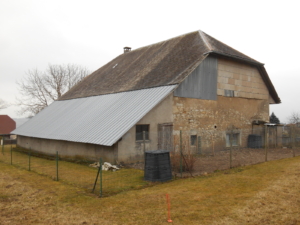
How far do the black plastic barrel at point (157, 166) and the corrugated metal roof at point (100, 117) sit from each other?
123 inches

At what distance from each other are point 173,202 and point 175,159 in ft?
14.0

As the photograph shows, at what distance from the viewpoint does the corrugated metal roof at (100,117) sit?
14.4 metres

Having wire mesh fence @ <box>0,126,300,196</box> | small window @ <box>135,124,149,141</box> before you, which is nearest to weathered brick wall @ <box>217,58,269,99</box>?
wire mesh fence @ <box>0,126,300,196</box>

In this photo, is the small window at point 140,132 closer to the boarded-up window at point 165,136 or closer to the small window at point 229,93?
the boarded-up window at point 165,136

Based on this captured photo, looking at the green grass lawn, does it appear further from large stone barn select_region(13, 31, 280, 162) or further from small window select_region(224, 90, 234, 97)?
small window select_region(224, 90, 234, 97)

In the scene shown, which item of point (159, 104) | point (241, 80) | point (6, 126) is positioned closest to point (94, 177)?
point (159, 104)

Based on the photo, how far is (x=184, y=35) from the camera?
23672 millimetres

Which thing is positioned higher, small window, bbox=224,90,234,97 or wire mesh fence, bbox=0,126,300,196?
small window, bbox=224,90,234,97

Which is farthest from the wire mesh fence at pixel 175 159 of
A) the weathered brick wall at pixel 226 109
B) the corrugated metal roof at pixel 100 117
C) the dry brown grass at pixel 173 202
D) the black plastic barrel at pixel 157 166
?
the corrugated metal roof at pixel 100 117

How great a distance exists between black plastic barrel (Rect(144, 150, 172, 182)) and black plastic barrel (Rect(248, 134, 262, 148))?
12.8 meters

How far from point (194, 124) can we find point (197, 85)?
2523mm

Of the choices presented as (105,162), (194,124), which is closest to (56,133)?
(105,162)

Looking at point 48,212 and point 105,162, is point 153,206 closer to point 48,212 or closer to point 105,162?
point 48,212

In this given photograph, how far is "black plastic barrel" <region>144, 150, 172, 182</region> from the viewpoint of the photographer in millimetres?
10289
